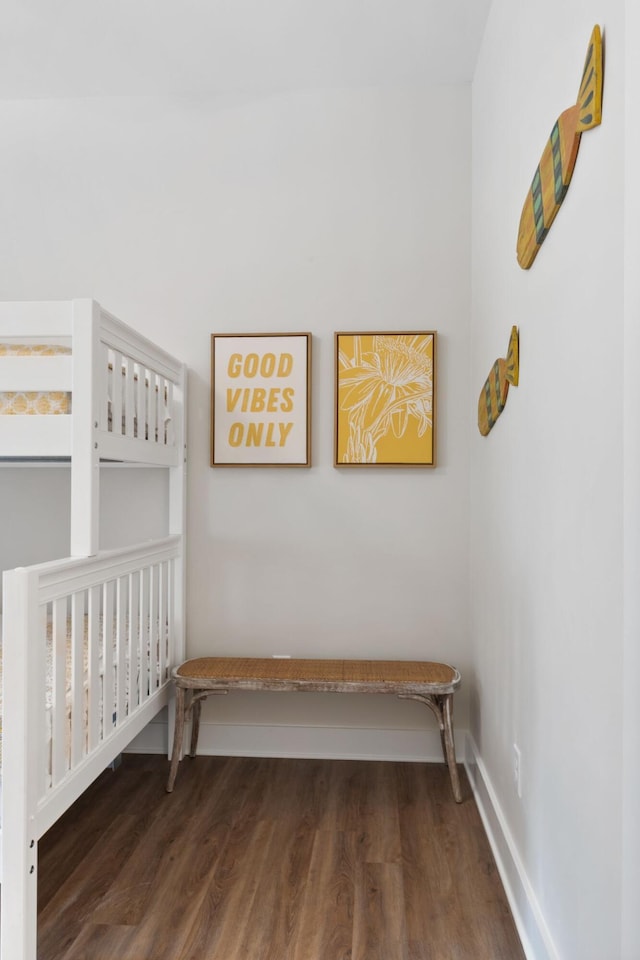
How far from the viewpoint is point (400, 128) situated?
9.08 feet

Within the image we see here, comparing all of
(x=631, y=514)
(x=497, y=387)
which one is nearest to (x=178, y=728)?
(x=497, y=387)

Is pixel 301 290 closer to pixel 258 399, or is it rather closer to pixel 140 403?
pixel 258 399

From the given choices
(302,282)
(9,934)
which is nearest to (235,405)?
(302,282)

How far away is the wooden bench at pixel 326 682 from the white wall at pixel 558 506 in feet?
0.58

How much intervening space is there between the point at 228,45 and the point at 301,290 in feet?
2.92

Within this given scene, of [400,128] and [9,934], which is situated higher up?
[400,128]

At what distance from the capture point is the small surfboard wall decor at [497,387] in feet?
5.98

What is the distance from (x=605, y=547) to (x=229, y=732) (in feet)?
6.79

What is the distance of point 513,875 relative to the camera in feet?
5.70

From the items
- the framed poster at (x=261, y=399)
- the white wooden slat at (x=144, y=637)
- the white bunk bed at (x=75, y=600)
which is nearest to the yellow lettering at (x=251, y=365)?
the framed poster at (x=261, y=399)

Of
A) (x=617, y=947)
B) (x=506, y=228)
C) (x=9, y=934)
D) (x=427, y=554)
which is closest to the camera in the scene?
(x=617, y=947)

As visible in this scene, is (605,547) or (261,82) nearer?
(605,547)

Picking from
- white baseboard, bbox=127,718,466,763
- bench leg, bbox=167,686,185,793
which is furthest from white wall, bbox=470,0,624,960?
bench leg, bbox=167,686,185,793

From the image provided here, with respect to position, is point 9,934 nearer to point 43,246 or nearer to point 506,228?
point 506,228
